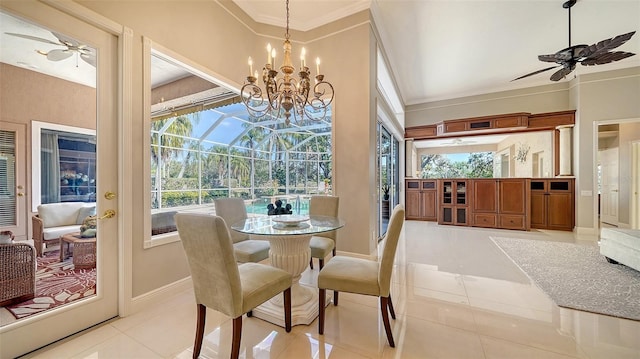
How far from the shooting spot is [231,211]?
2840 millimetres

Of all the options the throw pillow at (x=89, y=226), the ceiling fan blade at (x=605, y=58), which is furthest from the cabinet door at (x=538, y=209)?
the throw pillow at (x=89, y=226)

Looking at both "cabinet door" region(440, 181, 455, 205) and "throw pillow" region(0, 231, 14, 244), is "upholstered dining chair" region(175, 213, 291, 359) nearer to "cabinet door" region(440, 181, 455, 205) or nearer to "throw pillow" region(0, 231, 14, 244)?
"throw pillow" region(0, 231, 14, 244)

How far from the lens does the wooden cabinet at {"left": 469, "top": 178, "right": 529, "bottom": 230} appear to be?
5668mm

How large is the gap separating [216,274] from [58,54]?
2118 mm

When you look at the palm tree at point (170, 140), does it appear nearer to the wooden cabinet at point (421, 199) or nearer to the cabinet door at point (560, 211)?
the wooden cabinet at point (421, 199)

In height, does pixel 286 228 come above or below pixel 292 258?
above

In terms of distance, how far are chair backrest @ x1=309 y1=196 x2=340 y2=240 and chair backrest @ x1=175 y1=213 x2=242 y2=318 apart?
1.66 metres

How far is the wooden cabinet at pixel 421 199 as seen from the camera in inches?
265

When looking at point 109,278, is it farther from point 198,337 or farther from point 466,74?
point 466,74

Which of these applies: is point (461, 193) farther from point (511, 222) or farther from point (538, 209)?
point (538, 209)

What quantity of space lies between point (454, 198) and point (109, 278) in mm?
6807

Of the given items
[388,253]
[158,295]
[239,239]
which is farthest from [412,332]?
[158,295]

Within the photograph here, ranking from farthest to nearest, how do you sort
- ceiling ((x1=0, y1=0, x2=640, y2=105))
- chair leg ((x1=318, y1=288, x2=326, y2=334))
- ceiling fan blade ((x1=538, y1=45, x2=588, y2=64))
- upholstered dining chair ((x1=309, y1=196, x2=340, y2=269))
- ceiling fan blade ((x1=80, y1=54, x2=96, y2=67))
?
ceiling ((x1=0, y1=0, x2=640, y2=105))
ceiling fan blade ((x1=538, y1=45, x2=588, y2=64))
upholstered dining chair ((x1=309, y1=196, x2=340, y2=269))
ceiling fan blade ((x1=80, y1=54, x2=96, y2=67))
chair leg ((x1=318, y1=288, x2=326, y2=334))

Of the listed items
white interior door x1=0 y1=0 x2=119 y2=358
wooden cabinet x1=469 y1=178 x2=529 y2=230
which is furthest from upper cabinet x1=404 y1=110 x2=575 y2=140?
white interior door x1=0 y1=0 x2=119 y2=358
